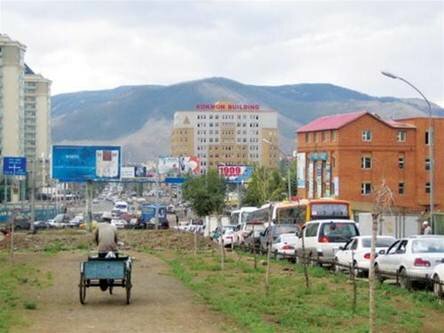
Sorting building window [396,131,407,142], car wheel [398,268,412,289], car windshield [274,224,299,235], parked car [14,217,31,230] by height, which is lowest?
parked car [14,217,31,230]

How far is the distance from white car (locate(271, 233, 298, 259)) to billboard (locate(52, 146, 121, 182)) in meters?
33.2

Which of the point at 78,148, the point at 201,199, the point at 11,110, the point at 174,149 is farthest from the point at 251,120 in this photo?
the point at 201,199

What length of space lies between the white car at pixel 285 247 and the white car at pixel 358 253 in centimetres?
634

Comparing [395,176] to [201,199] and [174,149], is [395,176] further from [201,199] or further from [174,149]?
[174,149]

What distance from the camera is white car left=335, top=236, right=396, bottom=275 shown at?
29.6m

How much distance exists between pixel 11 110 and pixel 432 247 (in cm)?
14435

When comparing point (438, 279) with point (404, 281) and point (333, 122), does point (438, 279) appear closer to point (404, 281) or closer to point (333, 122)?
point (404, 281)

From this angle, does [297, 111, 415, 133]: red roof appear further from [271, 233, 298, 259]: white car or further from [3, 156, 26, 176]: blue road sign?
[271, 233, 298, 259]: white car

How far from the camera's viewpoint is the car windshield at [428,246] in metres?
25.4

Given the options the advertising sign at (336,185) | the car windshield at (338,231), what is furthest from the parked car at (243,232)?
the advertising sign at (336,185)

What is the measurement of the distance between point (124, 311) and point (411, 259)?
9.41 m

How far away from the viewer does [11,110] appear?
16312 cm

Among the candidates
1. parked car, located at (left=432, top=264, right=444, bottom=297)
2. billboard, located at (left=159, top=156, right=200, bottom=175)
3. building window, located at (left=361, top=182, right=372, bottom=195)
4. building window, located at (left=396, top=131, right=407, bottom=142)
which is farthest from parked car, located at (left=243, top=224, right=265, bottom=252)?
billboard, located at (left=159, top=156, right=200, bottom=175)

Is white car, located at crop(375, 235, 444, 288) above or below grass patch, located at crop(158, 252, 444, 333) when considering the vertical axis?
above
